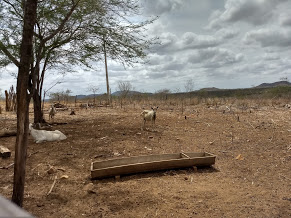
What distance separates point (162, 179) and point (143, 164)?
49 centimetres

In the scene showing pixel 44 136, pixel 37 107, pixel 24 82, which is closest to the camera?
pixel 24 82

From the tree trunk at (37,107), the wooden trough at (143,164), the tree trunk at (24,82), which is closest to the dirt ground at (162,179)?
the wooden trough at (143,164)

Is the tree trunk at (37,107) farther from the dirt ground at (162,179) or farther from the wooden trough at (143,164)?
the wooden trough at (143,164)

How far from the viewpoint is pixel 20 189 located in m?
3.41

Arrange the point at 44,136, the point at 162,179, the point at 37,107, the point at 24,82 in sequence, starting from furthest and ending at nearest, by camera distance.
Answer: the point at 37,107 → the point at 44,136 → the point at 162,179 → the point at 24,82

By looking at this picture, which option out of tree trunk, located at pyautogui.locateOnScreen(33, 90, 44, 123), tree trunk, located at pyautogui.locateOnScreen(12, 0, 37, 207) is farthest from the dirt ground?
tree trunk, located at pyautogui.locateOnScreen(33, 90, 44, 123)

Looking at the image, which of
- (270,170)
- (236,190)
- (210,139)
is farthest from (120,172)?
(210,139)

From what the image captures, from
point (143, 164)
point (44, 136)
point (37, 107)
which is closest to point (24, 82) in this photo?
point (143, 164)

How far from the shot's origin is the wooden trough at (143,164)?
492 centimetres

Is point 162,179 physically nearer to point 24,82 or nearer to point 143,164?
point 143,164

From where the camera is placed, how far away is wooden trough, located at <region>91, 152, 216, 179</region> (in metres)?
4.92

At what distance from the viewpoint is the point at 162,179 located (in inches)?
199

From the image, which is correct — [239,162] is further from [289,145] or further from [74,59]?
[74,59]

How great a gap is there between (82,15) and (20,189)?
5.58 m
